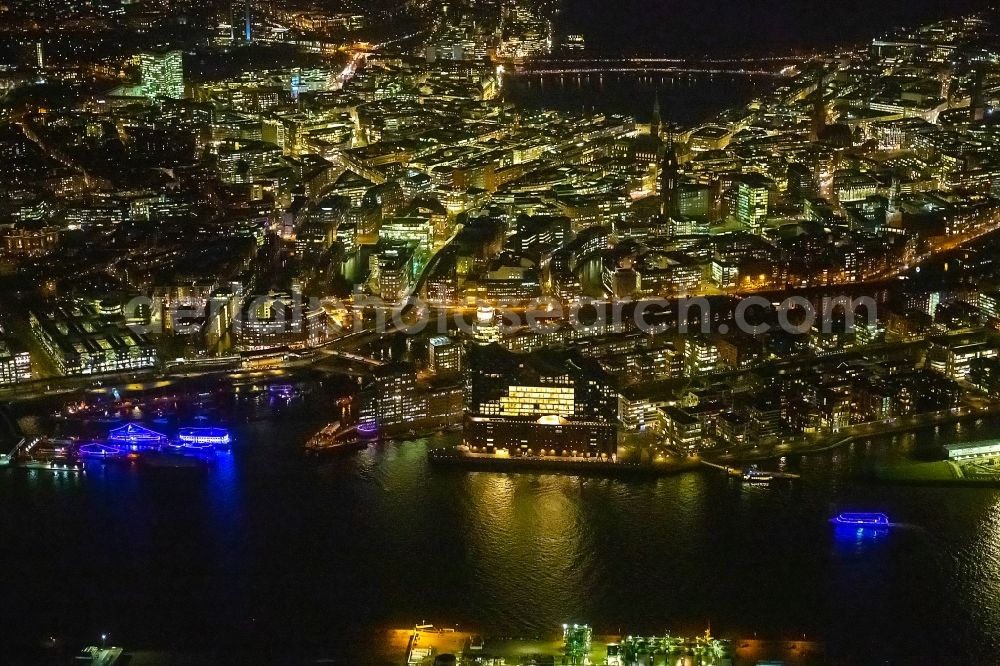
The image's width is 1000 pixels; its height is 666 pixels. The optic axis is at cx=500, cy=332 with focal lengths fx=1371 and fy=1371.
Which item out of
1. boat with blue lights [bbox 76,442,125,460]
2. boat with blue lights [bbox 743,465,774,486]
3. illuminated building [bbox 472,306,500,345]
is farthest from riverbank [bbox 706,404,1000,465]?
boat with blue lights [bbox 76,442,125,460]

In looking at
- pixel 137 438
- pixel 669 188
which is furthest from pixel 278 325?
pixel 669 188

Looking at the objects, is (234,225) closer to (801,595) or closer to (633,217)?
(633,217)

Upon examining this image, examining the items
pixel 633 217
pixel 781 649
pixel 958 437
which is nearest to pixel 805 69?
pixel 633 217

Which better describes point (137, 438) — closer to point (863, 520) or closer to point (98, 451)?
point (98, 451)

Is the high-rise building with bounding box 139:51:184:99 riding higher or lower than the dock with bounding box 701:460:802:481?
higher

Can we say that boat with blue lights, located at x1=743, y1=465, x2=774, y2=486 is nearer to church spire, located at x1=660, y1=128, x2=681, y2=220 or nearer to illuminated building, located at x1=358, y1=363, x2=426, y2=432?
illuminated building, located at x1=358, y1=363, x2=426, y2=432

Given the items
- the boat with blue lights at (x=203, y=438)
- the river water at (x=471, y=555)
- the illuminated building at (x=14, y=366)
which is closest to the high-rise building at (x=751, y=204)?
the river water at (x=471, y=555)

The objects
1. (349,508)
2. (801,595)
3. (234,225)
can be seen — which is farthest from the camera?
(234,225)
